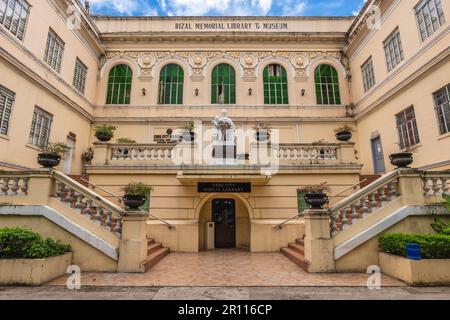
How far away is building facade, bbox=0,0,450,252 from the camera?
1082 cm

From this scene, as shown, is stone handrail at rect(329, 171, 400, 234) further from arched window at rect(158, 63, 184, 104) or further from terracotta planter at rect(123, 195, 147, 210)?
arched window at rect(158, 63, 184, 104)

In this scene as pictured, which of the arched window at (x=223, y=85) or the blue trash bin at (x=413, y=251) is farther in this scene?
the arched window at (x=223, y=85)

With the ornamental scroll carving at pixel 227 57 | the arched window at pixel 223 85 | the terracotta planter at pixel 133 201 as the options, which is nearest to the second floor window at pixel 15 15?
the ornamental scroll carving at pixel 227 57

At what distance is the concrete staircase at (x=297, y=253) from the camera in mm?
7583

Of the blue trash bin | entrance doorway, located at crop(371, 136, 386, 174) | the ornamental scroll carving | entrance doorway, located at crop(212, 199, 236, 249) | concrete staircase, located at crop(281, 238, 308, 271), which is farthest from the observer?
the ornamental scroll carving

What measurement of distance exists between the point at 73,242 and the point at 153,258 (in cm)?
239

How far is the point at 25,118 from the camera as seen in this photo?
1194cm

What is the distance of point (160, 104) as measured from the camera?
57.4 ft

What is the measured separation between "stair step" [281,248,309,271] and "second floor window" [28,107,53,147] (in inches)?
522

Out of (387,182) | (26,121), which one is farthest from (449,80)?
(26,121)

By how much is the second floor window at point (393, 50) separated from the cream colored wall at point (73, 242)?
663 inches

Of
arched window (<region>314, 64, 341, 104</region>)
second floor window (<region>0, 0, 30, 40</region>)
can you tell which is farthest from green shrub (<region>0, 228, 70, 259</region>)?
arched window (<region>314, 64, 341, 104</region>)

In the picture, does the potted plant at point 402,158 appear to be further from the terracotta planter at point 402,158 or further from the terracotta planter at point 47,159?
the terracotta planter at point 47,159
